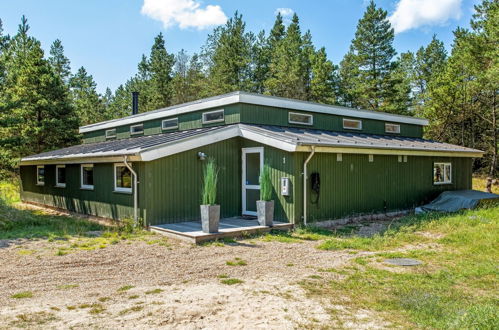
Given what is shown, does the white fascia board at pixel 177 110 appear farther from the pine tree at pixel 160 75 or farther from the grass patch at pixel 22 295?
the pine tree at pixel 160 75

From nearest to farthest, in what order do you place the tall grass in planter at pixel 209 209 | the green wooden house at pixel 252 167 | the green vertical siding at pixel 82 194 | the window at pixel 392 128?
the tall grass in planter at pixel 209 209 < the green wooden house at pixel 252 167 < the green vertical siding at pixel 82 194 < the window at pixel 392 128

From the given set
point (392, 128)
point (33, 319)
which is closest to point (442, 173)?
point (392, 128)

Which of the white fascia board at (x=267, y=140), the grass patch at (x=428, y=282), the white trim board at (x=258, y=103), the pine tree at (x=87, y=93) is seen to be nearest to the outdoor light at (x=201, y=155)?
the white fascia board at (x=267, y=140)

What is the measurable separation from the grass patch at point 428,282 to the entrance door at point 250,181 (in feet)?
9.97

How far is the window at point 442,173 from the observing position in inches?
571

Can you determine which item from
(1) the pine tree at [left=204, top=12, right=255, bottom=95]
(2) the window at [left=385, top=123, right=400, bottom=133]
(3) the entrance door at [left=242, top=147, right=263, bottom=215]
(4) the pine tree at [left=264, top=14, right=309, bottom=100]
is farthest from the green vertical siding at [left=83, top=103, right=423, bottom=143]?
(1) the pine tree at [left=204, top=12, right=255, bottom=95]

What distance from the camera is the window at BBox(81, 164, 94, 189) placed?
12375 mm

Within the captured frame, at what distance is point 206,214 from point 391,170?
23.4ft

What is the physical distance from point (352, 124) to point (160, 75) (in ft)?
76.4

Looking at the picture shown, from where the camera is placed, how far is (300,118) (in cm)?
1339

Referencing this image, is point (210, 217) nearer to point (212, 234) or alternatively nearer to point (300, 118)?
point (212, 234)

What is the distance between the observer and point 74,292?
4918mm

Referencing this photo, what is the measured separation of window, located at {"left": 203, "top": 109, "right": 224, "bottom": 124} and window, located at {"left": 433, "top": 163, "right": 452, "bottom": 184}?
839 cm

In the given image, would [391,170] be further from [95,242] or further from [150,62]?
[150,62]
